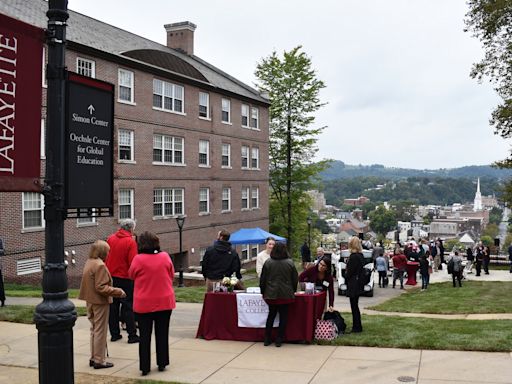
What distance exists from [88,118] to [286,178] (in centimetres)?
4216

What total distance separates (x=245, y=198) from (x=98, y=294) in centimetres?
3459

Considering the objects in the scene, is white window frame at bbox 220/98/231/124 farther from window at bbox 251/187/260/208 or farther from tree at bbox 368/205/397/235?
tree at bbox 368/205/397/235

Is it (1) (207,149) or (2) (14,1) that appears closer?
(2) (14,1)

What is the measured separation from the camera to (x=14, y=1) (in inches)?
995

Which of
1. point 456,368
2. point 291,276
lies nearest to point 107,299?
point 291,276

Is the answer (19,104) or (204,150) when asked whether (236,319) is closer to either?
(19,104)

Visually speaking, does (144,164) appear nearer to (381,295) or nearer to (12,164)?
(381,295)

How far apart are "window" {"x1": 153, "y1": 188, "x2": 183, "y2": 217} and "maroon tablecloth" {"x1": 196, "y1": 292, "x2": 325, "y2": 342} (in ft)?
73.0

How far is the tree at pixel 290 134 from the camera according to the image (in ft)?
151

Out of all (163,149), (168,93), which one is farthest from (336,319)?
(168,93)

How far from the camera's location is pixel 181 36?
44.2m

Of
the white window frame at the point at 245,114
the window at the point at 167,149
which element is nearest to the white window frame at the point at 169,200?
the window at the point at 167,149

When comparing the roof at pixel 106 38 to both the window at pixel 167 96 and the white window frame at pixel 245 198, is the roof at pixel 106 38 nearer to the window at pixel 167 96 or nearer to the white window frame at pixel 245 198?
the window at pixel 167 96

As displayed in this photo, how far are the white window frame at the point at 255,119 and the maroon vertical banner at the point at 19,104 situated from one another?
37.3 meters
